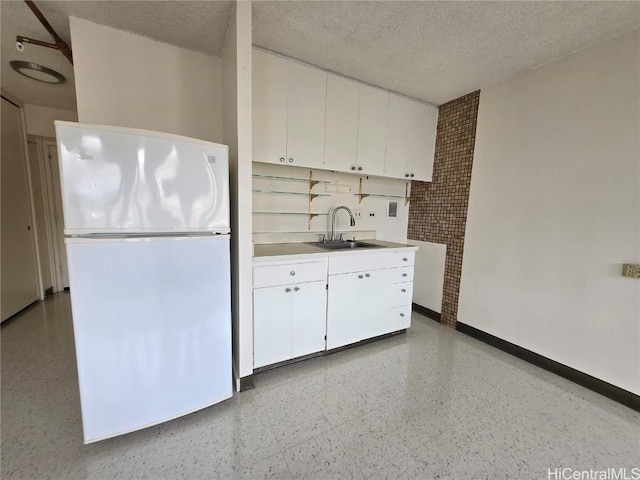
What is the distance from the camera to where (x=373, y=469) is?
1.28 m

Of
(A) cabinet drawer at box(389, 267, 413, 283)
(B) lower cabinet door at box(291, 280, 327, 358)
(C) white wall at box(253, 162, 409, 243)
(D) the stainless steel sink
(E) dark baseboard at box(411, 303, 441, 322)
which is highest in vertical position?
(C) white wall at box(253, 162, 409, 243)

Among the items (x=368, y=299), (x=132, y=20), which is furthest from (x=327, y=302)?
(x=132, y=20)

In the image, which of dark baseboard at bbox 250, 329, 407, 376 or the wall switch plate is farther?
dark baseboard at bbox 250, 329, 407, 376

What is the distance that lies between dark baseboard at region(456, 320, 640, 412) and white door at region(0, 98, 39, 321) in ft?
16.1

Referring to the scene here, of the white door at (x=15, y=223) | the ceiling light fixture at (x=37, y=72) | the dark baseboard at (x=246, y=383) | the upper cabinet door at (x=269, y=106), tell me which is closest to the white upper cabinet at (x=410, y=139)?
the upper cabinet door at (x=269, y=106)

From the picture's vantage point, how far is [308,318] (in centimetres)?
206

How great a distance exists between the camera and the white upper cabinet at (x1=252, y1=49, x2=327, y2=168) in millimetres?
2025

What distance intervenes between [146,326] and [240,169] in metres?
1.03

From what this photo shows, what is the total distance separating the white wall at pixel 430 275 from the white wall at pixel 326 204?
1.12ft

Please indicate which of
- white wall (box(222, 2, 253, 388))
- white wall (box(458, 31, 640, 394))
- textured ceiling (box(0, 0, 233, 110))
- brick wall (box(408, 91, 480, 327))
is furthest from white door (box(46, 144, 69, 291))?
white wall (box(458, 31, 640, 394))

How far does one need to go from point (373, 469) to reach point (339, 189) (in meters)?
2.27

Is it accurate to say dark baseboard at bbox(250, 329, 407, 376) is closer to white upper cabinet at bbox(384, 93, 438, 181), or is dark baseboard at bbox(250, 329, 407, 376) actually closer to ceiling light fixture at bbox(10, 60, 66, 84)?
white upper cabinet at bbox(384, 93, 438, 181)

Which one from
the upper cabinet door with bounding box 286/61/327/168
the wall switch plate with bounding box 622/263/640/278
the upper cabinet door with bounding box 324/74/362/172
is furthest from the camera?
the upper cabinet door with bounding box 324/74/362/172

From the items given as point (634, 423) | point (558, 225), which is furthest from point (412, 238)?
point (634, 423)
